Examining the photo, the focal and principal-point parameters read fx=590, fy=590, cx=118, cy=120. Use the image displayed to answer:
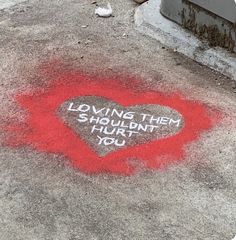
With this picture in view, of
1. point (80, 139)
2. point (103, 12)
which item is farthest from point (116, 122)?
point (103, 12)

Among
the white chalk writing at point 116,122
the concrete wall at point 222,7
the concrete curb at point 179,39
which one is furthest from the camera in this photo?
the concrete curb at point 179,39

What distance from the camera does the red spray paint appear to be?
4.62 meters

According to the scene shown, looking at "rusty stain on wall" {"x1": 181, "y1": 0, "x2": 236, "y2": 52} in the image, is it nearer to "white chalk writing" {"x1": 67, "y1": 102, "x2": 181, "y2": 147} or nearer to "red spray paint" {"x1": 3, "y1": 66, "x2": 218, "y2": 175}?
"red spray paint" {"x1": 3, "y1": 66, "x2": 218, "y2": 175}

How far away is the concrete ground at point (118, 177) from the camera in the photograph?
4043mm

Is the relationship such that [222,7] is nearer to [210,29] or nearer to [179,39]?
[210,29]

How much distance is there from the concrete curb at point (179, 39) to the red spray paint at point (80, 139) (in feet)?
2.08

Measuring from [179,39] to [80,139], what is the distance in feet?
5.97

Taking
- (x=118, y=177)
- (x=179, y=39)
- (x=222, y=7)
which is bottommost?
(x=118, y=177)

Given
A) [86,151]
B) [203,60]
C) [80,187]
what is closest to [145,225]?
[80,187]

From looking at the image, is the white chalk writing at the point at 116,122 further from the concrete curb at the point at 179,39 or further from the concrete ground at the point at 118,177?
the concrete curb at the point at 179,39

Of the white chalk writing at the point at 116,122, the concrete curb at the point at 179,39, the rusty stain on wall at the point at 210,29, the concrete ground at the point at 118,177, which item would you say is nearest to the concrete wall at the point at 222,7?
the rusty stain on wall at the point at 210,29

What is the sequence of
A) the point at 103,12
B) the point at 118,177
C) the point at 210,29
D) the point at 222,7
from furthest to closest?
the point at 103,12 < the point at 210,29 < the point at 222,7 < the point at 118,177

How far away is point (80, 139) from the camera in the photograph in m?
4.82

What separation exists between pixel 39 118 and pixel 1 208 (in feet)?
3.63
